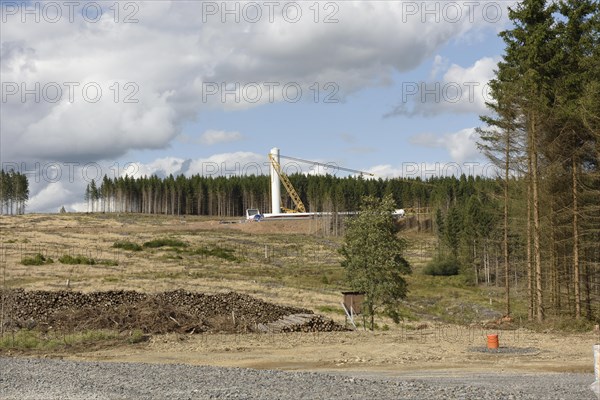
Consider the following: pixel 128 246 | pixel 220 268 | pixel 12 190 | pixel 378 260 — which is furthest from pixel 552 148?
pixel 12 190

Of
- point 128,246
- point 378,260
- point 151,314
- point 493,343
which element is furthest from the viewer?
point 128,246

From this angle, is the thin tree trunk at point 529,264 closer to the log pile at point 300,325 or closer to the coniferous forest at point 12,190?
the log pile at point 300,325

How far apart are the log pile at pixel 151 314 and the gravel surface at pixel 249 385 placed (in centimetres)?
1123

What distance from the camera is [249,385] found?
16047 mm

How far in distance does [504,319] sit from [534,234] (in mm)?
5074

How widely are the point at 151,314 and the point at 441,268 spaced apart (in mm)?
65224

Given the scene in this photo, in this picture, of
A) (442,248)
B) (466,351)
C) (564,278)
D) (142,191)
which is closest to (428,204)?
(442,248)

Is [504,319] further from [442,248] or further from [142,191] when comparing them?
[142,191]

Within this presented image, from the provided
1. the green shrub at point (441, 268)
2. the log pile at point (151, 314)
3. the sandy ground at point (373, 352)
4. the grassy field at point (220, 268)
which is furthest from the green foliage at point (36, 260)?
the green shrub at point (441, 268)

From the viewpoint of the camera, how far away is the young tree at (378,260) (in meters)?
36.7

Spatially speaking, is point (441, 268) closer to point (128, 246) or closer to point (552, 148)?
point (128, 246)

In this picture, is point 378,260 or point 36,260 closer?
point 378,260

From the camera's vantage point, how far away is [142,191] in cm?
19800

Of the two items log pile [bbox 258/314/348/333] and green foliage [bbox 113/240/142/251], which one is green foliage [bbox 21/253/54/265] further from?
log pile [bbox 258/314/348/333]
